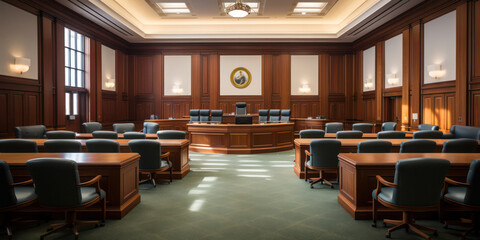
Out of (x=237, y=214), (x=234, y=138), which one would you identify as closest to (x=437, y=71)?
(x=234, y=138)

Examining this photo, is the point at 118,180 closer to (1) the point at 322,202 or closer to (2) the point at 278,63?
(1) the point at 322,202

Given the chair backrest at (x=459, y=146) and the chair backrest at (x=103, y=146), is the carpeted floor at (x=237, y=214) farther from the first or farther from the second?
the chair backrest at (x=459, y=146)

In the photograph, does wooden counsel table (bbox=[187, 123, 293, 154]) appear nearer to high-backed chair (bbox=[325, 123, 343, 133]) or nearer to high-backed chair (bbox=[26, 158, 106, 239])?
high-backed chair (bbox=[325, 123, 343, 133])

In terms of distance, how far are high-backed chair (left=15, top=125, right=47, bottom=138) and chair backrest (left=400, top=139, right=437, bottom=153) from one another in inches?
301

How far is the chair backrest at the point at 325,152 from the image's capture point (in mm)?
4770

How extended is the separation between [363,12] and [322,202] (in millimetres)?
7748

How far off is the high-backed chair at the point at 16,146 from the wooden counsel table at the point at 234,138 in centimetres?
519

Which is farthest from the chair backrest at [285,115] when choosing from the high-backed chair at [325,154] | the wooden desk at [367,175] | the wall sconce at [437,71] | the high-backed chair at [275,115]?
the wooden desk at [367,175]

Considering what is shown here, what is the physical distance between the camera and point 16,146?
446 cm

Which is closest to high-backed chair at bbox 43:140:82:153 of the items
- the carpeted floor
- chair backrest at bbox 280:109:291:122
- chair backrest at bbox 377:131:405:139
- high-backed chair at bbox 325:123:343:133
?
the carpeted floor

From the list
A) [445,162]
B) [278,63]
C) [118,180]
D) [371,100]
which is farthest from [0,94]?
[371,100]

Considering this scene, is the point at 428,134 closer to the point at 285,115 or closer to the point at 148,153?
the point at 148,153

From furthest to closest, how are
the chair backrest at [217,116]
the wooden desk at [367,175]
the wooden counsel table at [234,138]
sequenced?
the chair backrest at [217,116], the wooden counsel table at [234,138], the wooden desk at [367,175]

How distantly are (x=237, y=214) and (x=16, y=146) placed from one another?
3.64 metres
